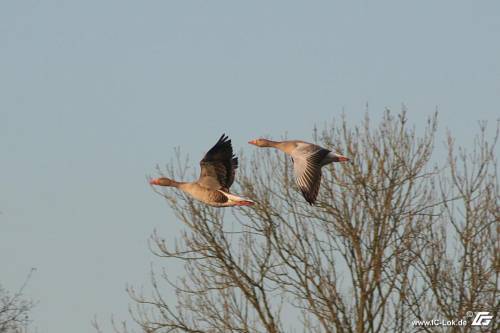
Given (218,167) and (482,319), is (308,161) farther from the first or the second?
(482,319)

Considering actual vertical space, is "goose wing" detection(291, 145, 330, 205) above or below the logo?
above

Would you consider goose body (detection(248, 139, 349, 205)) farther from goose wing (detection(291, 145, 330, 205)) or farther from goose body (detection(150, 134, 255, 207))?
goose body (detection(150, 134, 255, 207))

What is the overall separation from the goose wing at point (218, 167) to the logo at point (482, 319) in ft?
14.5

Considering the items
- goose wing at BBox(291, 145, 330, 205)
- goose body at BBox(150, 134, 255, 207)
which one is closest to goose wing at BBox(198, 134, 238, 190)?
goose body at BBox(150, 134, 255, 207)

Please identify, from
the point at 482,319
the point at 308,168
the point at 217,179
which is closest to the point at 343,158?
the point at 308,168

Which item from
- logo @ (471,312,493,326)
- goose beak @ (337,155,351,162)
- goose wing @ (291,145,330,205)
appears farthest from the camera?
goose beak @ (337,155,351,162)

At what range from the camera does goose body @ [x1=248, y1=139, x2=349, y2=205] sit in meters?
22.4

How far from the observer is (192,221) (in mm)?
26406

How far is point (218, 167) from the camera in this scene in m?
22.8

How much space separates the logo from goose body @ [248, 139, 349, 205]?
10.6 feet

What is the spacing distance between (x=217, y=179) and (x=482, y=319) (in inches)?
185

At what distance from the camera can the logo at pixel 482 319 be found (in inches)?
910

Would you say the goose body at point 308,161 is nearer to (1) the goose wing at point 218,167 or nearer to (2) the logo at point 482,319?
(1) the goose wing at point 218,167

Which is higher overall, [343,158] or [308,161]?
[343,158]
